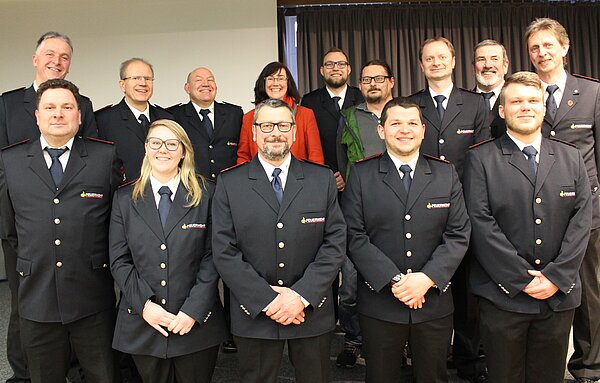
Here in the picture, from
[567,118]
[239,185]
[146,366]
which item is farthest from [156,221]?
[567,118]

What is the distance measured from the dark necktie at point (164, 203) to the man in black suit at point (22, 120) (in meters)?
0.88

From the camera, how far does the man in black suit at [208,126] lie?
3635 mm

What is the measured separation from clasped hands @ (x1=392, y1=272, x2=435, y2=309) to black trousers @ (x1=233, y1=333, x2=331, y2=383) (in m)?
0.40

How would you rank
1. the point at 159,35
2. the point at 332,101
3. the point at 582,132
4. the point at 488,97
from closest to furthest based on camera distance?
the point at 582,132
the point at 488,97
the point at 332,101
the point at 159,35

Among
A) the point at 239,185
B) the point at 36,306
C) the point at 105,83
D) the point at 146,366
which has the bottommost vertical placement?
the point at 146,366

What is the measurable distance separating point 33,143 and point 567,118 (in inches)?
107

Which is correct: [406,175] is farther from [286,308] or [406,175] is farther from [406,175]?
[286,308]

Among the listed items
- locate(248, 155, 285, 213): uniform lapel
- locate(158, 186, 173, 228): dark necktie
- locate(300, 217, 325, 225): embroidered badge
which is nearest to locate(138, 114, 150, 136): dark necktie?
locate(158, 186, 173, 228): dark necktie

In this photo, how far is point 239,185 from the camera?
2.45 metres

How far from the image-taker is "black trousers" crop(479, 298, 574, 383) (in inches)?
96.6

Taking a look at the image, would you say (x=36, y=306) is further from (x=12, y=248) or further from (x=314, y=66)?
(x=314, y=66)

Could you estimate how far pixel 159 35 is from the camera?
5.68 meters

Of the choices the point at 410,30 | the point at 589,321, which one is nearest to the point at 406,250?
Answer: the point at 589,321

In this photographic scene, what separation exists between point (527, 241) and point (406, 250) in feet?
1.81
